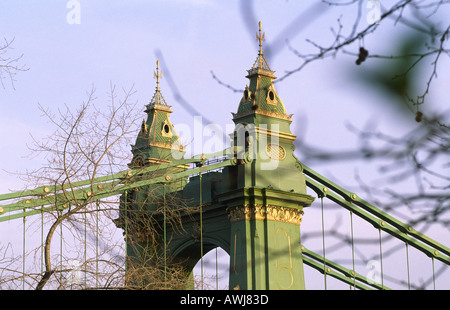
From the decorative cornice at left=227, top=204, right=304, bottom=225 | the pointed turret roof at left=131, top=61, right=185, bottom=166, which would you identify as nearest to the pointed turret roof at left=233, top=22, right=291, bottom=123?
the decorative cornice at left=227, top=204, right=304, bottom=225

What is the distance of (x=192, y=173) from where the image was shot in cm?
2894

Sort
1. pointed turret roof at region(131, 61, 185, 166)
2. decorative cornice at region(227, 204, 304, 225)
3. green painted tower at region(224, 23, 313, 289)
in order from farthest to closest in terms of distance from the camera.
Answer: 1. pointed turret roof at region(131, 61, 185, 166)
2. decorative cornice at region(227, 204, 304, 225)
3. green painted tower at region(224, 23, 313, 289)

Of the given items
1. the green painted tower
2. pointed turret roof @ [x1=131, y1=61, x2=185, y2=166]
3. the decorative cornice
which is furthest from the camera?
pointed turret roof @ [x1=131, y1=61, x2=185, y2=166]

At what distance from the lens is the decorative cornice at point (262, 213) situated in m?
28.7

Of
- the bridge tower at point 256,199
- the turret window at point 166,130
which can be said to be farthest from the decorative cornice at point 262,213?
the turret window at point 166,130

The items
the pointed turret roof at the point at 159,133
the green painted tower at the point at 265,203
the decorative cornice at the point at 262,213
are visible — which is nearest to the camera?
the green painted tower at the point at 265,203

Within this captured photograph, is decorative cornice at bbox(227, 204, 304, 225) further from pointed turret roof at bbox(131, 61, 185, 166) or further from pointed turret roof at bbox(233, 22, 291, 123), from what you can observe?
pointed turret roof at bbox(131, 61, 185, 166)

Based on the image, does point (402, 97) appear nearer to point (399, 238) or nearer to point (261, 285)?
point (261, 285)

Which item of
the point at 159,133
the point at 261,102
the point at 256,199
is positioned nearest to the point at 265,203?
the point at 256,199

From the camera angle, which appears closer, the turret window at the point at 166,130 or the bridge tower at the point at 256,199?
the bridge tower at the point at 256,199

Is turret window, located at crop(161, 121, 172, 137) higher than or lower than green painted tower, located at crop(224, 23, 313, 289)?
higher

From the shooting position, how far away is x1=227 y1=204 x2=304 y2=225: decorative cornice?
94.1ft

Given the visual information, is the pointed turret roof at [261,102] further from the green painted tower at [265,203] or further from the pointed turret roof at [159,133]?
the pointed turret roof at [159,133]
